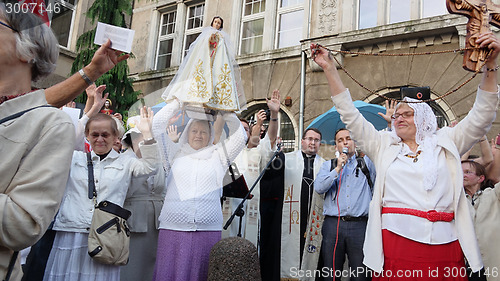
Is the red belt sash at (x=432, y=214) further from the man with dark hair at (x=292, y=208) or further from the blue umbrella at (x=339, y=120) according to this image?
the blue umbrella at (x=339, y=120)

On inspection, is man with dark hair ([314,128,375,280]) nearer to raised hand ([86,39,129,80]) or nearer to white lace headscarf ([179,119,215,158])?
white lace headscarf ([179,119,215,158])

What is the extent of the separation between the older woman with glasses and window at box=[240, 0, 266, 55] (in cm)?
906

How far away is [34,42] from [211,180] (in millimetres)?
1921

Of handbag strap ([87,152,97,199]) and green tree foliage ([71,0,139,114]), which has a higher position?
green tree foliage ([71,0,139,114])

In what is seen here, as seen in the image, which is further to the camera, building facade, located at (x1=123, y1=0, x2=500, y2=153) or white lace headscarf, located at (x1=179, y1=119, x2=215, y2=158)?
building facade, located at (x1=123, y1=0, x2=500, y2=153)

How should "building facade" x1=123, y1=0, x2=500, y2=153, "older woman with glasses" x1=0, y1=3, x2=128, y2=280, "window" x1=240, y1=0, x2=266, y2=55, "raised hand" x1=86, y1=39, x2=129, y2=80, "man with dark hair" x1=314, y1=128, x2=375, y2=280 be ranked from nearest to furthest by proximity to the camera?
1. "older woman with glasses" x1=0, y1=3, x2=128, y2=280
2. "raised hand" x1=86, y1=39, x2=129, y2=80
3. "man with dark hair" x1=314, y1=128, x2=375, y2=280
4. "building facade" x1=123, y1=0, x2=500, y2=153
5. "window" x1=240, y1=0, x2=266, y2=55

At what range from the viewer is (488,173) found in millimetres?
3422

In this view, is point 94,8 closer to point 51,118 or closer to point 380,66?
point 380,66

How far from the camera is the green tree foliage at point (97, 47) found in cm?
739

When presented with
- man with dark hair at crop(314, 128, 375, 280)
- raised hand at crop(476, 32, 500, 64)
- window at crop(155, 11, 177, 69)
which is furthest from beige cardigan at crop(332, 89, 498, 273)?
window at crop(155, 11, 177, 69)

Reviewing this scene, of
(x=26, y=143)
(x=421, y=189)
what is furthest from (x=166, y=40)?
(x=26, y=143)

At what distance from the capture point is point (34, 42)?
142 centimetres

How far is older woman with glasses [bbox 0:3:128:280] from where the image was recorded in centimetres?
119

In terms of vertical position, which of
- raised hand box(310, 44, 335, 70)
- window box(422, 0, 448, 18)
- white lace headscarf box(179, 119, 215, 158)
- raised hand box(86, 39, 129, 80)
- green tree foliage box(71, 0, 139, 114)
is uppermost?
window box(422, 0, 448, 18)
